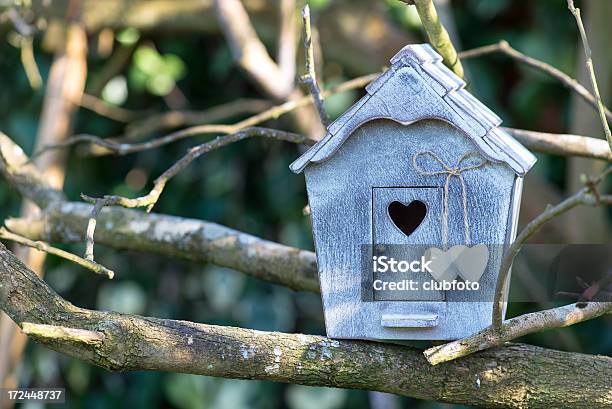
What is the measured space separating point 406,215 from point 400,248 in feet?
0.26

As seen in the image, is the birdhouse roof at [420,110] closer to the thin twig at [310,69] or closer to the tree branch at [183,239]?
the thin twig at [310,69]

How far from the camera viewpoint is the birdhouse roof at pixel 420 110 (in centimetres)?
108

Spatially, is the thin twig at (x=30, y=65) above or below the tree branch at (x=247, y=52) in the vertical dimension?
above

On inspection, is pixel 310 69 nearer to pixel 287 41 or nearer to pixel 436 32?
pixel 436 32

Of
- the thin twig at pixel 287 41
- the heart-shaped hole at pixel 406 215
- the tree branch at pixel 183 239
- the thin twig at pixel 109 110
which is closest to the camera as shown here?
the heart-shaped hole at pixel 406 215

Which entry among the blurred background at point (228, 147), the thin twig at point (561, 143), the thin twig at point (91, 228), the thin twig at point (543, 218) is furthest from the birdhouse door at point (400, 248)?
the blurred background at point (228, 147)

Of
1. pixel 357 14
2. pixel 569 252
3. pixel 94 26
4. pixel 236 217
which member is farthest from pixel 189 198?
pixel 569 252

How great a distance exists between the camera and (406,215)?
3.96 ft

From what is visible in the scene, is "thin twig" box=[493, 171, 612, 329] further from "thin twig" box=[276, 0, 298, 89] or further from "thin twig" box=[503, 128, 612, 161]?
"thin twig" box=[276, 0, 298, 89]

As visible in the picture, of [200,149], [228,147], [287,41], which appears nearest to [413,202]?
[200,149]

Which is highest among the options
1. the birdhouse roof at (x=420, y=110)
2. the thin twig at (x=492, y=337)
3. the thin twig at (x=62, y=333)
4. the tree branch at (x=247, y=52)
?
the tree branch at (x=247, y=52)

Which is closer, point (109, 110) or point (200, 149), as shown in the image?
point (200, 149)

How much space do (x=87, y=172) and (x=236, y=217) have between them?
519 millimetres

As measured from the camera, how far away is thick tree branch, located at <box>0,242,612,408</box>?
103cm
